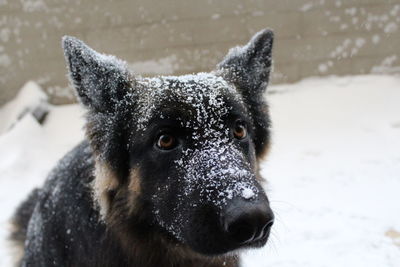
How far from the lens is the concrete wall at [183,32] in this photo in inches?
232

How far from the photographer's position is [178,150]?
7.15 ft

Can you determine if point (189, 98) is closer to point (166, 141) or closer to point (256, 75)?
point (166, 141)

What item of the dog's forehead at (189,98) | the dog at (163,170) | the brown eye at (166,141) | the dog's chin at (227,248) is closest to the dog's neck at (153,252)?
the dog at (163,170)

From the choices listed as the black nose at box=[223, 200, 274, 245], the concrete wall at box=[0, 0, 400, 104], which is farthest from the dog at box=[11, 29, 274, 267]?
the concrete wall at box=[0, 0, 400, 104]

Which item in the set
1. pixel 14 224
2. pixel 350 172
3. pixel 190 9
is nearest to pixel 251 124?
pixel 14 224

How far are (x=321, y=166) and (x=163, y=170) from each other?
123 inches

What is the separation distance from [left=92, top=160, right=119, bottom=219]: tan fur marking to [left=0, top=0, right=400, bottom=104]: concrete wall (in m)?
3.86

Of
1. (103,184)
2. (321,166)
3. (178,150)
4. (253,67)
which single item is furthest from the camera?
(321,166)

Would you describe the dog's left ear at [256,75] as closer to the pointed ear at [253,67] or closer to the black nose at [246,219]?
the pointed ear at [253,67]

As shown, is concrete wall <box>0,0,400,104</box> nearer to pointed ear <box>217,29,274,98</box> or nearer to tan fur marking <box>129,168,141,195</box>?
pointed ear <box>217,29,274,98</box>

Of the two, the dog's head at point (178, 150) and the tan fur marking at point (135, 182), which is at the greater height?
the dog's head at point (178, 150)

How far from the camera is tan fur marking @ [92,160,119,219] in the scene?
2.44 metres

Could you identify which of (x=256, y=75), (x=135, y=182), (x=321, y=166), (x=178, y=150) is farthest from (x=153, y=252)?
(x=321, y=166)

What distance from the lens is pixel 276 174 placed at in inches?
189
